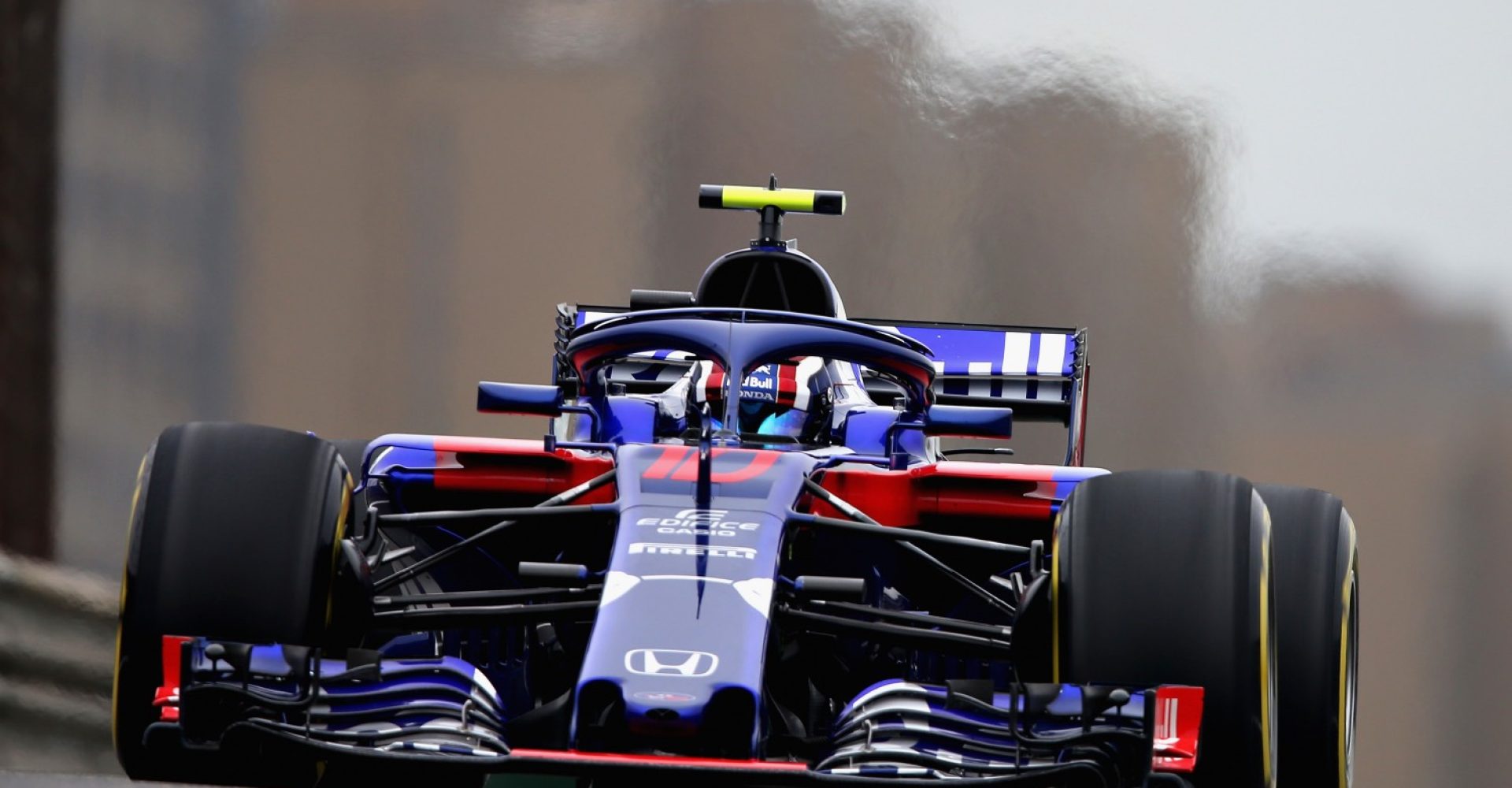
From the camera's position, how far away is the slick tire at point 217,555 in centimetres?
353

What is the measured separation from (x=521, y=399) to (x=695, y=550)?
87 cm

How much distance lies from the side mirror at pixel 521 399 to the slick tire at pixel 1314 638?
1.62 meters

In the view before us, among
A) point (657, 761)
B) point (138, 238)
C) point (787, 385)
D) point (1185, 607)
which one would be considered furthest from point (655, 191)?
point (657, 761)

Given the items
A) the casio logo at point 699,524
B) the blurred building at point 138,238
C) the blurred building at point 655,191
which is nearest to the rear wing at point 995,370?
the casio logo at point 699,524

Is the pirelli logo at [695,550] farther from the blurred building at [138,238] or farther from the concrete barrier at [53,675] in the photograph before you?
the blurred building at [138,238]

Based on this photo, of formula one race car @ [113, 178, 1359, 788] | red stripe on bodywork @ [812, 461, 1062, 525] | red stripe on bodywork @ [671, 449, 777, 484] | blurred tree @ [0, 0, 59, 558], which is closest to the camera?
formula one race car @ [113, 178, 1359, 788]

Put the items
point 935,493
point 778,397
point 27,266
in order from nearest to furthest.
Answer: point 935,493, point 778,397, point 27,266

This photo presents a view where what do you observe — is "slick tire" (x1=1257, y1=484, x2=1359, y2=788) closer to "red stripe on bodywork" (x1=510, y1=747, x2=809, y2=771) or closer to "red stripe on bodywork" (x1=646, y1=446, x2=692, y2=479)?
"red stripe on bodywork" (x1=646, y1=446, x2=692, y2=479)

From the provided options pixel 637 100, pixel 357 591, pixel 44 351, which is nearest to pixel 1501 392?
pixel 637 100

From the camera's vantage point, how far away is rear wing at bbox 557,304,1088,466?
630cm

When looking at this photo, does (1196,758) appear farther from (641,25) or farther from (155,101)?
(155,101)

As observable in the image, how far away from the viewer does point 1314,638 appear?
4320mm

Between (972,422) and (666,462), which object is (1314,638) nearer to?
(972,422)

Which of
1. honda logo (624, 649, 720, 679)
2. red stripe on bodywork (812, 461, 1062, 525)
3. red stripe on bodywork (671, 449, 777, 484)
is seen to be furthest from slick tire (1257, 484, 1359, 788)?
honda logo (624, 649, 720, 679)
